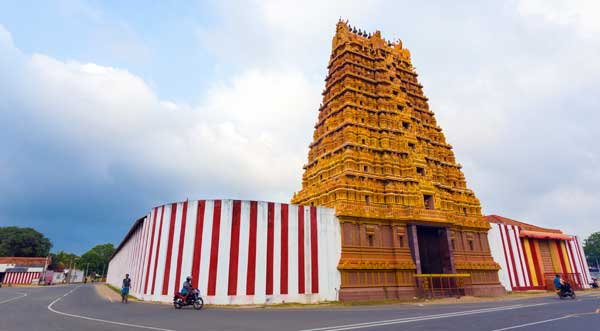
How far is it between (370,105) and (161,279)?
29.8 meters

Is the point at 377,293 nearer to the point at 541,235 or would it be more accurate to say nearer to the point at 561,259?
the point at 541,235

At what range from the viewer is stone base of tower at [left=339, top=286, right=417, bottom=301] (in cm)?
2788

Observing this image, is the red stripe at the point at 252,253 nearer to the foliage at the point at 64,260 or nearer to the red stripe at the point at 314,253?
the red stripe at the point at 314,253

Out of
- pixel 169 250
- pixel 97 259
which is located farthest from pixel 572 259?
pixel 97 259

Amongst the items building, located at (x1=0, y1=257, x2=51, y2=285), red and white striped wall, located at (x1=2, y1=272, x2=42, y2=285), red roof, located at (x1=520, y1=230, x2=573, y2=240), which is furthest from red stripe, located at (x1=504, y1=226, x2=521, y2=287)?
red and white striped wall, located at (x1=2, y1=272, x2=42, y2=285)

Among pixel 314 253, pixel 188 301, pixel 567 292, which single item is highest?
pixel 314 253

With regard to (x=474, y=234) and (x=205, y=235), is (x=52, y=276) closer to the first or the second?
(x=205, y=235)

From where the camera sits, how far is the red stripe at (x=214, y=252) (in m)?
24.4

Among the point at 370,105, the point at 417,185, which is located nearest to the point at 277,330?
the point at 417,185

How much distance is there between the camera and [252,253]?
26016 mm

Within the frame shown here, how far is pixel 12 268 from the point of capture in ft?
236

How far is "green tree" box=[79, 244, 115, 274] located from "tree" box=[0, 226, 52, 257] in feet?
69.0

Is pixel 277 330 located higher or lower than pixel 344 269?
lower

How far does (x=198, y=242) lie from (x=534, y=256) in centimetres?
4511
